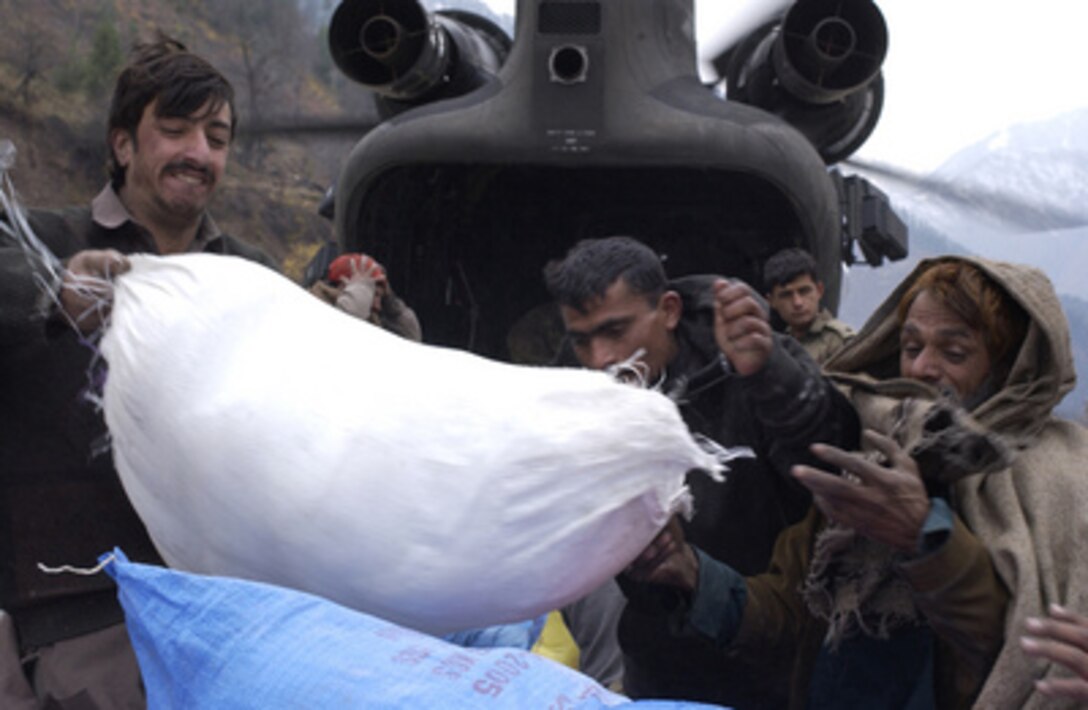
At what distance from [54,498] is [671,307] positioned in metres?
1.04

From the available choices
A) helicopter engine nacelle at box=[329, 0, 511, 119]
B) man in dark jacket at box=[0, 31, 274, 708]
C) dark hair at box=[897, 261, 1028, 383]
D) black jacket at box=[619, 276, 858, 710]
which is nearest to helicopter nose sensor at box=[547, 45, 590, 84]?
helicopter engine nacelle at box=[329, 0, 511, 119]

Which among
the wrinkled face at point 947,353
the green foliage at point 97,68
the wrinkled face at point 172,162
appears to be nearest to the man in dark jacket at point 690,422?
the wrinkled face at point 947,353

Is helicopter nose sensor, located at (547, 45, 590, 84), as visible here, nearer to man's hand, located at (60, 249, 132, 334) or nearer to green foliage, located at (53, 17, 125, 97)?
man's hand, located at (60, 249, 132, 334)

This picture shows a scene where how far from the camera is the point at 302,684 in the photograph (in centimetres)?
95

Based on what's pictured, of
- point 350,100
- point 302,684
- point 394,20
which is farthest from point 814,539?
point 350,100

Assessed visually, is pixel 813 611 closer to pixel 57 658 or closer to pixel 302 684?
pixel 302 684

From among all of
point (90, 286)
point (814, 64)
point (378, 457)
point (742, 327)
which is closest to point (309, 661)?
point (378, 457)

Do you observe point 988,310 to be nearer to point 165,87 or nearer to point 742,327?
point 742,327

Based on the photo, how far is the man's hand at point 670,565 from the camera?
144 centimetres

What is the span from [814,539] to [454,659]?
2.72 feet

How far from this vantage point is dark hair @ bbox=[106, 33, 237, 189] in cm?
156

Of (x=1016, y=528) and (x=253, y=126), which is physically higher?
(x=253, y=126)

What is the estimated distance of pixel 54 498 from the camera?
4.83ft

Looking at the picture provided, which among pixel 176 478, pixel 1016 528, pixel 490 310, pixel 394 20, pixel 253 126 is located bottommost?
pixel 490 310
